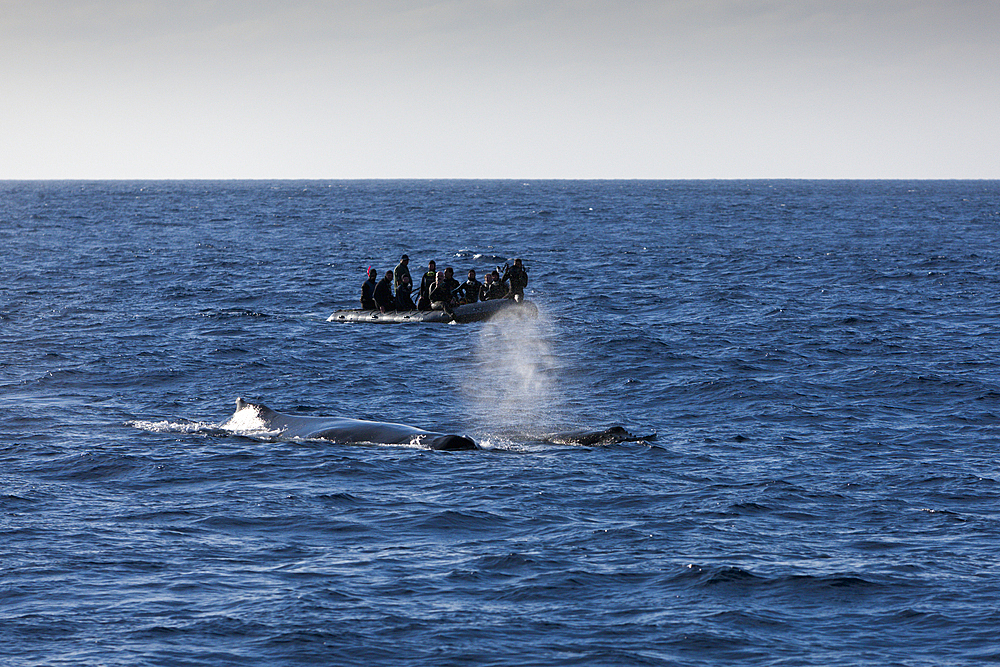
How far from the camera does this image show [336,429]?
23000 millimetres

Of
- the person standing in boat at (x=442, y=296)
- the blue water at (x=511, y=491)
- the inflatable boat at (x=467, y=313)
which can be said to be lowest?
the blue water at (x=511, y=491)

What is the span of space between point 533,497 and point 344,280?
134 feet

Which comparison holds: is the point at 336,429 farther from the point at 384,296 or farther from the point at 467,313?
the point at 384,296

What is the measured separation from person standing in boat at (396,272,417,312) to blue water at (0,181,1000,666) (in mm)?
1808

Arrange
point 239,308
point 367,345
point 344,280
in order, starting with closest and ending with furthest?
point 367,345, point 239,308, point 344,280

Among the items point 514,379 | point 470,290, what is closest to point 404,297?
point 470,290

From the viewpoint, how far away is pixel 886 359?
32562 mm

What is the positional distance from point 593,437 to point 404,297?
67.9 feet

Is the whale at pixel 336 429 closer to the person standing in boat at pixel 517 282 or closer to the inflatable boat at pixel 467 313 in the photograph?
the inflatable boat at pixel 467 313

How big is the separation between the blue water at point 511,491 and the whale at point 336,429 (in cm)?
47

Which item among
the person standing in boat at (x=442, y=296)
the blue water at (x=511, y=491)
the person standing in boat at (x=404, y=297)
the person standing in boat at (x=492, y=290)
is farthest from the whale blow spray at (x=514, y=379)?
the person standing in boat at (x=404, y=297)

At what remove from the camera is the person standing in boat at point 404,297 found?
41.7 m

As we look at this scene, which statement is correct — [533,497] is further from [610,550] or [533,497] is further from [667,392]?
[667,392]

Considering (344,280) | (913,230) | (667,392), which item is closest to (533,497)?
(667,392)
